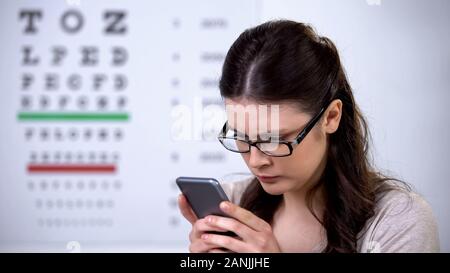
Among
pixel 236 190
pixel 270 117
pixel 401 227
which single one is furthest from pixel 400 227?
pixel 236 190

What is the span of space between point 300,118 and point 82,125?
3.60 ft

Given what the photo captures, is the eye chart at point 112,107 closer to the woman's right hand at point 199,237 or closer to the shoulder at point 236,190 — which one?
the shoulder at point 236,190

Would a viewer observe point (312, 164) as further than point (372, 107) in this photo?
No

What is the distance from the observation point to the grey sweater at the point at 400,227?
886 millimetres

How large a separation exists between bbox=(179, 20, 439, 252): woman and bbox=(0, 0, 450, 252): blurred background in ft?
2.46

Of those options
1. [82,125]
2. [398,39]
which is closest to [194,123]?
[82,125]

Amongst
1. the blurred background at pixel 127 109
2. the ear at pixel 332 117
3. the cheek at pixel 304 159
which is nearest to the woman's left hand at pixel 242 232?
the cheek at pixel 304 159

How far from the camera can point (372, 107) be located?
1.70 meters

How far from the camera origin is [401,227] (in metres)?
0.90

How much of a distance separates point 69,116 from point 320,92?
1.13 m

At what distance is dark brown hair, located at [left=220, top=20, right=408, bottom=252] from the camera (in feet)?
2.93

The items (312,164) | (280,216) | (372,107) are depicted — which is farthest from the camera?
(372,107)

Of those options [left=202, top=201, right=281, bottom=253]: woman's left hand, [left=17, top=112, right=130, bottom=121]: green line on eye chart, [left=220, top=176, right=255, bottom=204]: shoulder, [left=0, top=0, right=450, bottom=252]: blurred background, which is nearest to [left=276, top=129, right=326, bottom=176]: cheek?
[left=202, top=201, right=281, bottom=253]: woman's left hand
